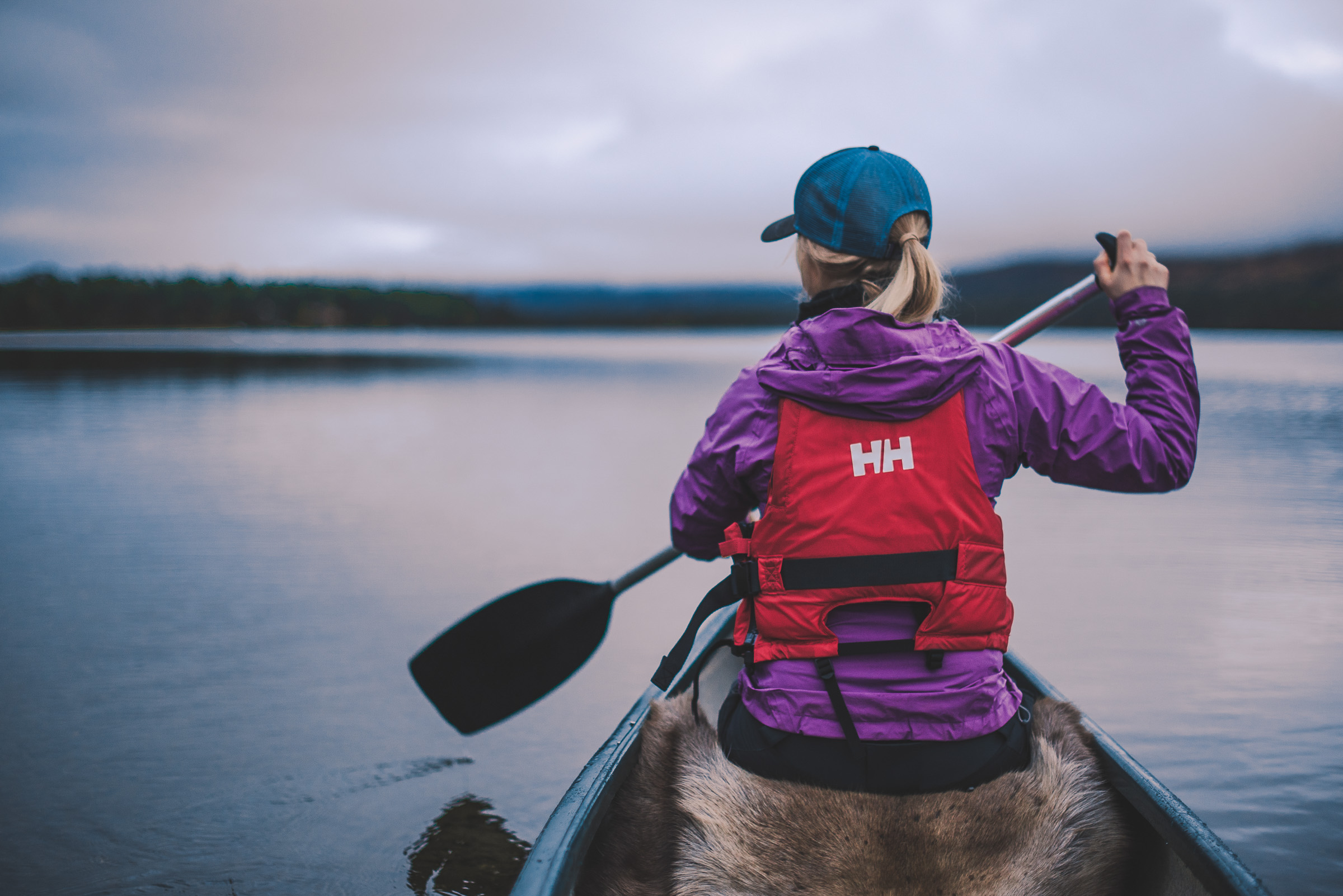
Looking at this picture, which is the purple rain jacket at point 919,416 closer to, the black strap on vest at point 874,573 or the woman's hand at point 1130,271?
the black strap on vest at point 874,573

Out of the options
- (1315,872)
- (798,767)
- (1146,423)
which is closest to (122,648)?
(798,767)

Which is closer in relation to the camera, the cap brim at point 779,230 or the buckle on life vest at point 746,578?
the buckle on life vest at point 746,578

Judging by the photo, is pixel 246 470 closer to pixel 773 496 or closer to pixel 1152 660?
pixel 1152 660

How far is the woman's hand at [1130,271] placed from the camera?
1757 millimetres

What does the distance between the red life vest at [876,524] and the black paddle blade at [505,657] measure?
201 cm

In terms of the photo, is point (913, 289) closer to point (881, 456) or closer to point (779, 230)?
point (881, 456)

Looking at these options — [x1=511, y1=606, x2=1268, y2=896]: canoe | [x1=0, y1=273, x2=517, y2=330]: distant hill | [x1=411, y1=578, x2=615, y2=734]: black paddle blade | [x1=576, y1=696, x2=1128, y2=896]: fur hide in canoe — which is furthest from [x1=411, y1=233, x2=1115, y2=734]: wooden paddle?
[x1=0, y1=273, x2=517, y2=330]: distant hill

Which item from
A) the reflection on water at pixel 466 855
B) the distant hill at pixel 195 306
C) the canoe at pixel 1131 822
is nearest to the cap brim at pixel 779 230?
the canoe at pixel 1131 822

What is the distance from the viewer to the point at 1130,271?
177 centimetres

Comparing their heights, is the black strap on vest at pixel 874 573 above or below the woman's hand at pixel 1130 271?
below

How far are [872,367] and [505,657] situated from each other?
2380mm

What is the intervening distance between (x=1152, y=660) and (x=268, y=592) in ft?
18.3

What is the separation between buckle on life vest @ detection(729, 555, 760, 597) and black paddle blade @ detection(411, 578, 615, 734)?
6.20 feet

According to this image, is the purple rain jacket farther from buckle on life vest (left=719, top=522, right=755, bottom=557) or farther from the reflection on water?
the reflection on water
